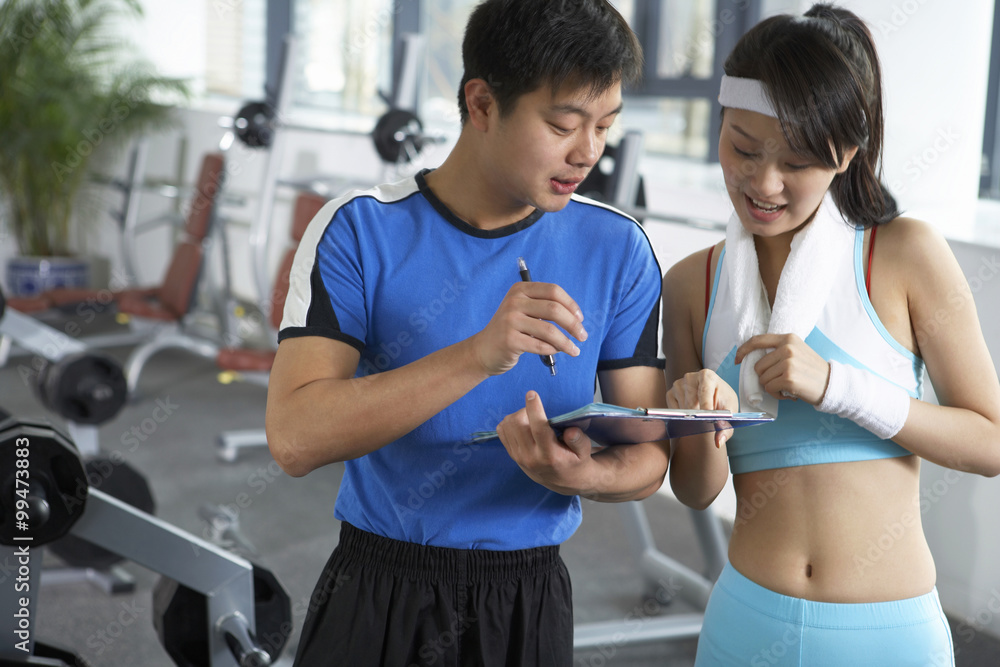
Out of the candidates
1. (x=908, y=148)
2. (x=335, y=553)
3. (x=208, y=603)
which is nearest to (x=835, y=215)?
(x=335, y=553)

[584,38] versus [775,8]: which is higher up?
[775,8]

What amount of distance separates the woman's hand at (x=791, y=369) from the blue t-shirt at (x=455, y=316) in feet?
0.46

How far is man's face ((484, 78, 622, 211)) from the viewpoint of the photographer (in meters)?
1.03

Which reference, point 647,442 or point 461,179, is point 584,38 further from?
point 647,442

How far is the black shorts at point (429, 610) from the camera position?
3.65 ft

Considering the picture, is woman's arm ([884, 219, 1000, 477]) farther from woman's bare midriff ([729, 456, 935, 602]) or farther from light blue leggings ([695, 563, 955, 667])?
light blue leggings ([695, 563, 955, 667])

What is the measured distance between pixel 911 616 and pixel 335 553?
0.73m

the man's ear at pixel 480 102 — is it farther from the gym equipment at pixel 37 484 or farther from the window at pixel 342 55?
the window at pixel 342 55

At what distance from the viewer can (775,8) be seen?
3754 mm

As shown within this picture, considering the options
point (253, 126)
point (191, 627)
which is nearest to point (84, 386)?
point (191, 627)

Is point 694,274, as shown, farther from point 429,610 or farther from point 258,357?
point 258,357

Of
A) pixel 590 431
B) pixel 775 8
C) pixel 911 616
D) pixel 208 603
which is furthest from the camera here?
pixel 775 8

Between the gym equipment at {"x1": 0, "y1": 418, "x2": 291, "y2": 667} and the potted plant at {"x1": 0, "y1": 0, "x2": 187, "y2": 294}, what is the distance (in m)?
4.89

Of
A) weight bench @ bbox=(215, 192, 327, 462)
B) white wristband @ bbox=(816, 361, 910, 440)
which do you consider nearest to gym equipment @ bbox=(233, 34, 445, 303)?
weight bench @ bbox=(215, 192, 327, 462)
